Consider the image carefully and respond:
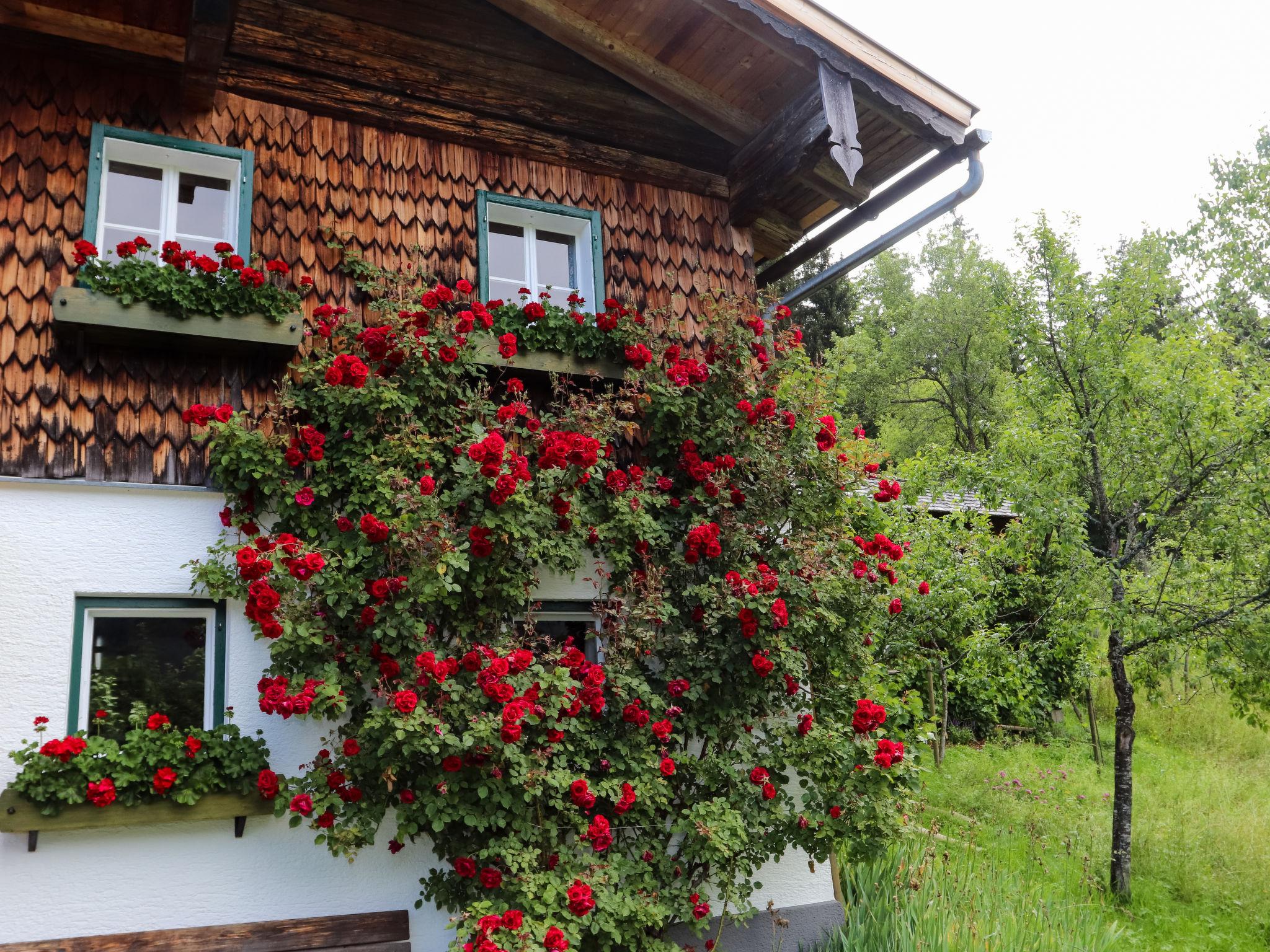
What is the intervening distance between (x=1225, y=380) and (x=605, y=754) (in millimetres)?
6072

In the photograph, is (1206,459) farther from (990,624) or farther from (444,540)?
(444,540)

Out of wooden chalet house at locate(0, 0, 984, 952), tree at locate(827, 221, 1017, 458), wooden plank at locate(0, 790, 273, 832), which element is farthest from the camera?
tree at locate(827, 221, 1017, 458)

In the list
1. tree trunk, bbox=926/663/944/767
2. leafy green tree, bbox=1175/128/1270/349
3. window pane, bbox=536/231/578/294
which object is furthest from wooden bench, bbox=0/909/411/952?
leafy green tree, bbox=1175/128/1270/349

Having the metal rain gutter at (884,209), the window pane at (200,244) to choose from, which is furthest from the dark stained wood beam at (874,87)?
the window pane at (200,244)

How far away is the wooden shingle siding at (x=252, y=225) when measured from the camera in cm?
462

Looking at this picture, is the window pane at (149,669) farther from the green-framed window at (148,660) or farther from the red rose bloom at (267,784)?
the red rose bloom at (267,784)

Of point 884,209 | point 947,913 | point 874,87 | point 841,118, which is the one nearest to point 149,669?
point 947,913

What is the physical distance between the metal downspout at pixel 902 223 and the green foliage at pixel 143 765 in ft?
14.8

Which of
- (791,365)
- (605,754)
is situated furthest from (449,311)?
(605,754)

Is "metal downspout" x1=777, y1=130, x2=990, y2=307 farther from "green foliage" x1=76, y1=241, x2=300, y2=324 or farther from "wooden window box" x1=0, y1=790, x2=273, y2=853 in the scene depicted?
"wooden window box" x1=0, y1=790, x2=273, y2=853

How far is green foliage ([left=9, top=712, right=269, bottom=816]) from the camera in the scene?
403 centimetres

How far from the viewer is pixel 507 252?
6.30m

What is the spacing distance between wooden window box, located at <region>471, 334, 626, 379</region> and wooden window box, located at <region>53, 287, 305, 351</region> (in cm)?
102

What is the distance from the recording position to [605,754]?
5.03 m
